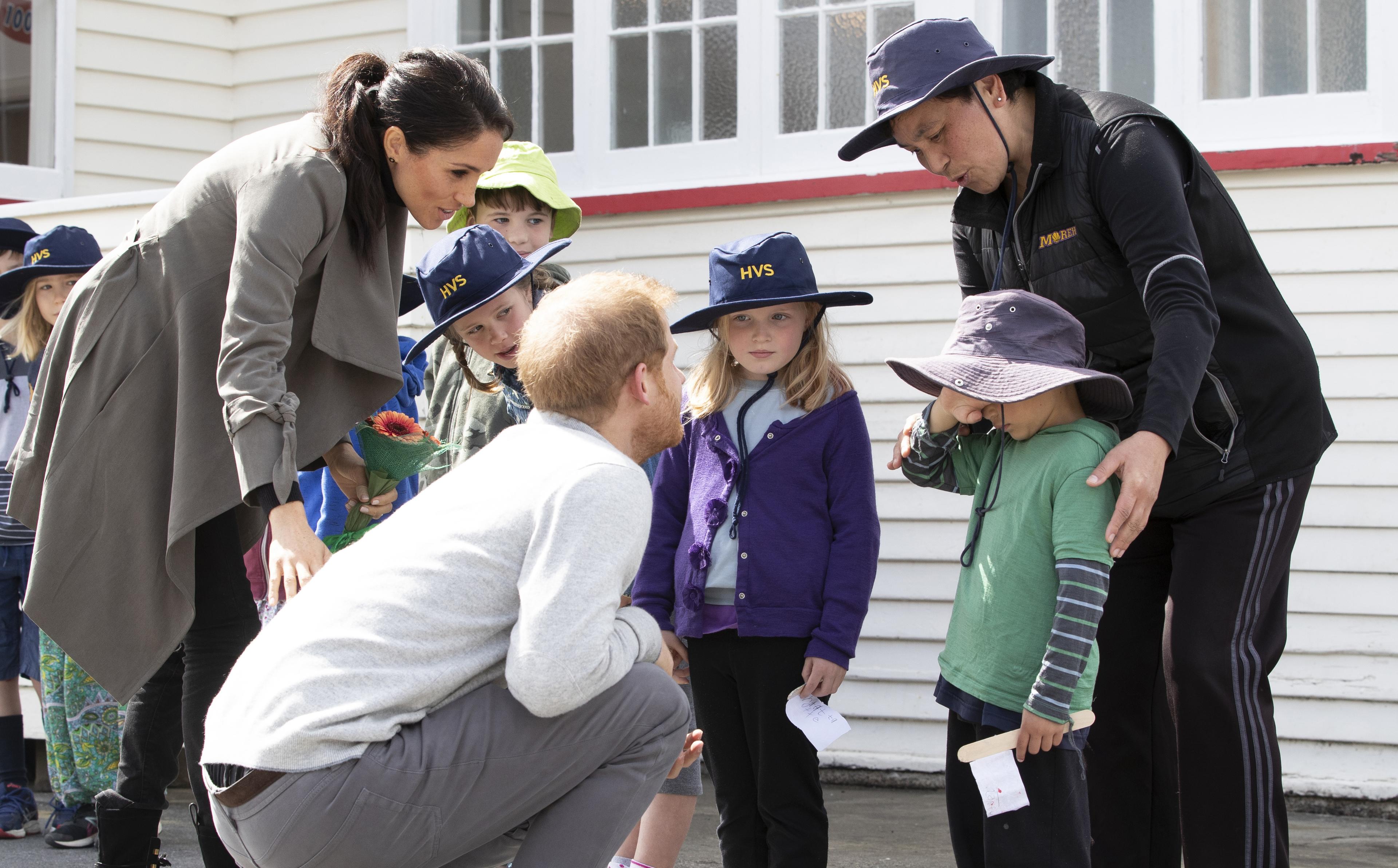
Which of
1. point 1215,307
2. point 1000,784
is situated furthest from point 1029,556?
point 1215,307

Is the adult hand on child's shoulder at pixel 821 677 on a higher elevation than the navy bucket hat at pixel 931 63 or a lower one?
lower

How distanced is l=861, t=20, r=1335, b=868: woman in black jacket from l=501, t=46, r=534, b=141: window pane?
3274mm

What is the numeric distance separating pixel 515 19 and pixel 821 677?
393cm

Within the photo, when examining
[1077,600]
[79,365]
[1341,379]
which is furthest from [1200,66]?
[79,365]

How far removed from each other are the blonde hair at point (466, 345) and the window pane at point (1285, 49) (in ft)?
9.14

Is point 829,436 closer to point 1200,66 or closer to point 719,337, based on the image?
point 719,337

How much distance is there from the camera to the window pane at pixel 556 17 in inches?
225

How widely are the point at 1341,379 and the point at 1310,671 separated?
3.29 feet

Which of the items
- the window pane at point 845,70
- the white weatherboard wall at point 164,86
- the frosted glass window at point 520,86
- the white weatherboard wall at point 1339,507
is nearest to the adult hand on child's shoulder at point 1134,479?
the white weatherboard wall at point 1339,507

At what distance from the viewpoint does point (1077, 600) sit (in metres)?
2.40

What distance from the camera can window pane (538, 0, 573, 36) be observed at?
18.8 ft

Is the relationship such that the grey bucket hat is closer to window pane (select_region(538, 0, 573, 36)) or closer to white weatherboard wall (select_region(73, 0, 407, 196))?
window pane (select_region(538, 0, 573, 36))

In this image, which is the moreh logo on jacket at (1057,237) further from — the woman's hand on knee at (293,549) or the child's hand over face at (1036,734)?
the woman's hand on knee at (293,549)

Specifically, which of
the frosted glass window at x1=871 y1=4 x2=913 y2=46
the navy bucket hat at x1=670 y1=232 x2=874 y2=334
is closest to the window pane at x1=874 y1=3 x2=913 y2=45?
the frosted glass window at x1=871 y1=4 x2=913 y2=46
